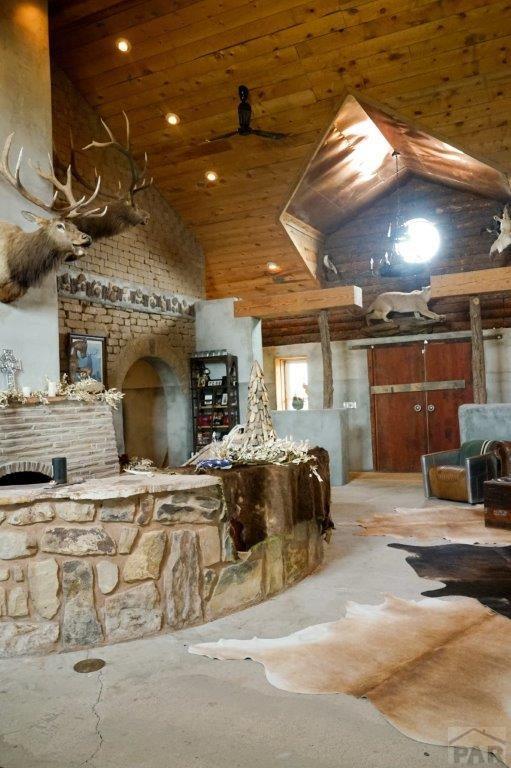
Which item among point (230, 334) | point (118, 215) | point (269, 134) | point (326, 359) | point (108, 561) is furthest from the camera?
point (230, 334)

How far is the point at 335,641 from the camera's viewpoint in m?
2.94

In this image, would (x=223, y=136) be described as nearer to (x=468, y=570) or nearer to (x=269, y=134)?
(x=269, y=134)

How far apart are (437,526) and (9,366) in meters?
4.58

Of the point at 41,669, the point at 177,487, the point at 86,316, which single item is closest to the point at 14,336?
the point at 86,316

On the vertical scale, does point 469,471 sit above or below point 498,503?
above

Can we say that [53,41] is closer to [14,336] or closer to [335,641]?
[14,336]

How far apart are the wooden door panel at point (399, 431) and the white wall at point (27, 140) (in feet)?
20.4

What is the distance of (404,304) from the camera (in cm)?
935

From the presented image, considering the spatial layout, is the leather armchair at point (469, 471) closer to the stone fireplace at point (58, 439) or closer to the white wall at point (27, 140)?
the stone fireplace at point (58, 439)

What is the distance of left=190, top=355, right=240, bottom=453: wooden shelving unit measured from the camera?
9.45 metres

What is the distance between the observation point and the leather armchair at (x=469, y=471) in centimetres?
632

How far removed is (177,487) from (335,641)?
1196 millimetres

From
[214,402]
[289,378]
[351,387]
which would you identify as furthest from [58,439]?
[289,378]

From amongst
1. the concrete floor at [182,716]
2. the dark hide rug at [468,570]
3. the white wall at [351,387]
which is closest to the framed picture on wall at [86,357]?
the white wall at [351,387]
